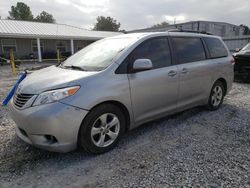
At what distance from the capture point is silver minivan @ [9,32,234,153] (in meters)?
2.63

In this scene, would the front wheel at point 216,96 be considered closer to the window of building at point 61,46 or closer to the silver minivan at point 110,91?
the silver minivan at point 110,91

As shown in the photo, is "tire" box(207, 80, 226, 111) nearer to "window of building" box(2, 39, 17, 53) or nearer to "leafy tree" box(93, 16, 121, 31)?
"window of building" box(2, 39, 17, 53)

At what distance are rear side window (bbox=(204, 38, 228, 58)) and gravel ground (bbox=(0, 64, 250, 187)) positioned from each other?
65.1 inches

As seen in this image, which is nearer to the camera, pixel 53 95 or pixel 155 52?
pixel 53 95

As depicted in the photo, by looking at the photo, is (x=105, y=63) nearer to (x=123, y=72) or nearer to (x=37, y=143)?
(x=123, y=72)

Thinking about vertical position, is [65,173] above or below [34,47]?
below

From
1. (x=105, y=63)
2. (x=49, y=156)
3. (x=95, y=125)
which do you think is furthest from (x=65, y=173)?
(x=105, y=63)

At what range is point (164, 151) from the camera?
310 cm

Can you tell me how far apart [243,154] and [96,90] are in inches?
89.1

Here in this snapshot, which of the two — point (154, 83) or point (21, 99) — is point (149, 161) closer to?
point (154, 83)

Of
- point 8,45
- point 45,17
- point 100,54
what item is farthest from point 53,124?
point 45,17

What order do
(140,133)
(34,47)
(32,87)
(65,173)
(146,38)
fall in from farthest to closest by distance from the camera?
(34,47), (140,133), (146,38), (32,87), (65,173)

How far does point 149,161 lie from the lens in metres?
2.84

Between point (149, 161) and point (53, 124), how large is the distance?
1.34 m
